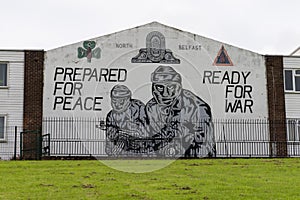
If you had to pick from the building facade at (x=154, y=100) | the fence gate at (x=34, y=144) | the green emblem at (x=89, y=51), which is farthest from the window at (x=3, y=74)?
the green emblem at (x=89, y=51)

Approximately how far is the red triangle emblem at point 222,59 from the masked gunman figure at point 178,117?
10.8 feet

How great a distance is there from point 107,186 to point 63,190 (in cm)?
116

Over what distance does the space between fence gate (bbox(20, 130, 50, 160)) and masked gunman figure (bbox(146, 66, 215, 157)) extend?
18.5ft

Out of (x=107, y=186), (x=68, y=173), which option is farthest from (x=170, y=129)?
(x=107, y=186)

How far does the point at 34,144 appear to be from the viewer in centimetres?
3027

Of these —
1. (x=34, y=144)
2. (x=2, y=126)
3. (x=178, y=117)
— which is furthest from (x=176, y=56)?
(x=2, y=126)

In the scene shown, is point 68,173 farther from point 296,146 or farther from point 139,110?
point 296,146

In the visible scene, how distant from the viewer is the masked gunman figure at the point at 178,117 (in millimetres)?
22172

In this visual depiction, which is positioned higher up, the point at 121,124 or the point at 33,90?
the point at 33,90

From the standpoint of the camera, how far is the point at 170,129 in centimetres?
2489

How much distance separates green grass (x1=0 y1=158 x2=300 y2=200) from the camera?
41.8 feet

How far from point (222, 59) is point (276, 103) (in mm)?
4096

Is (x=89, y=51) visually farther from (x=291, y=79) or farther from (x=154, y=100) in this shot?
(x=291, y=79)

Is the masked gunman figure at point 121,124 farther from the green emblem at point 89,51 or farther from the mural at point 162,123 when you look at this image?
the green emblem at point 89,51
